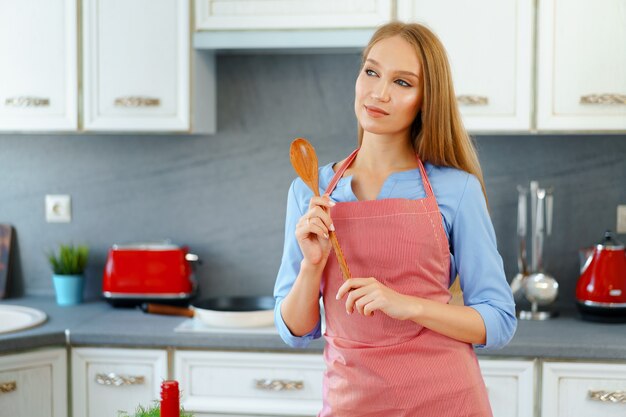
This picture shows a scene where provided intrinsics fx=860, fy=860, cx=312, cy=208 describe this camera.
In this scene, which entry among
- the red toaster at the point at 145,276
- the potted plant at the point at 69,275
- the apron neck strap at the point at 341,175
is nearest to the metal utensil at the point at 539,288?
the red toaster at the point at 145,276

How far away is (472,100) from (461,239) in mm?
1041

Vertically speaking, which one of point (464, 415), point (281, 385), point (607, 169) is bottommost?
point (281, 385)

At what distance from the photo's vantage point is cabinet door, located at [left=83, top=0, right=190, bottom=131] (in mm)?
2637

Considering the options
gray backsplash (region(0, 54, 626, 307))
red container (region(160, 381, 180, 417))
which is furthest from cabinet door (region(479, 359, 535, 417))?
red container (region(160, 381, 180, 417))

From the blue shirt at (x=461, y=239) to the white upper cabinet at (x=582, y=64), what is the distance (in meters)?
1.03

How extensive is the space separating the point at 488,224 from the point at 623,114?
1.13m

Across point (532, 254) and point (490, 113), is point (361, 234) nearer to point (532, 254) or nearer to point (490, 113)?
point (490, 113)

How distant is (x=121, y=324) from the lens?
259 cm

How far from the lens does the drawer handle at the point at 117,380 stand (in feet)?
8.14

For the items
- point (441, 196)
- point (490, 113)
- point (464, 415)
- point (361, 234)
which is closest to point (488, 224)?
point (441, 196)

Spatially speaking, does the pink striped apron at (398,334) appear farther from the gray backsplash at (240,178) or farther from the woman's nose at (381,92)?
the gray backsplash at (240,178)

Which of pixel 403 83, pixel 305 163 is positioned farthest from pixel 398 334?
pixel 403 83

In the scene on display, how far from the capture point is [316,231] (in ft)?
4.77

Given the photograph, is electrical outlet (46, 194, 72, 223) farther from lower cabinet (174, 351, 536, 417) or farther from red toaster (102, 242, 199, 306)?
lower cabinet (174, 351, 536, 417)
